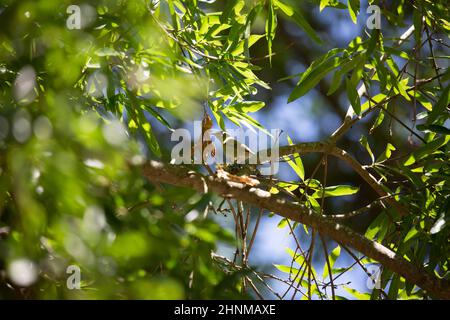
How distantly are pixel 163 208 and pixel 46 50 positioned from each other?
13.9 inches

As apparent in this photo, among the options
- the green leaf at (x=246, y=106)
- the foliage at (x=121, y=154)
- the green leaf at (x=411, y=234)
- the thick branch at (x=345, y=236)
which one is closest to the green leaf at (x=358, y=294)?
the foliage at (x=121, y=154)

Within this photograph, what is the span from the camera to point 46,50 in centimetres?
106

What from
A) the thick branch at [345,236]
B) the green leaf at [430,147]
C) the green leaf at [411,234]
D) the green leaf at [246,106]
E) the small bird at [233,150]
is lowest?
the thick branch at [345,236]

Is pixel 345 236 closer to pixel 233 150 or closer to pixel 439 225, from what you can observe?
pixel 439 225

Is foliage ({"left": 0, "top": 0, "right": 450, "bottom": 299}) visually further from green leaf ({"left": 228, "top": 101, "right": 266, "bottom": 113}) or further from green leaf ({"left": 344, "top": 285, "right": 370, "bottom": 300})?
green leaf ({"left": 344, "top": 285, "right": 370, "bottom": 300})

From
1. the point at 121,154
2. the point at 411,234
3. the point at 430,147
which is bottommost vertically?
the point at 121,154

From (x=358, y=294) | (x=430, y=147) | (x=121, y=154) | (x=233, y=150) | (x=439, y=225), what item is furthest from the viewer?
(x=358, y=294)

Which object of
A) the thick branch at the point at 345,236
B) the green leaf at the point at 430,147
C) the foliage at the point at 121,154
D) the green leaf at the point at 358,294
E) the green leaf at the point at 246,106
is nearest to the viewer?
the foliage at the point at 121,154

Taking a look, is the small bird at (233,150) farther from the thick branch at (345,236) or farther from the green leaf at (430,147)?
the green leaf at (430,147)

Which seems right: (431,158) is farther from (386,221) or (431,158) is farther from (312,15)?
(312,15)

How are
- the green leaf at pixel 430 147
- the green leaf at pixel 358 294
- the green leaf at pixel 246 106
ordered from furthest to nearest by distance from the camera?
the green leaf at pixel 358 294 → the green leaf at pixel 246 106 → the green leaf at pixel 430 147

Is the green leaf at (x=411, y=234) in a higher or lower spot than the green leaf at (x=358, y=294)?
higher

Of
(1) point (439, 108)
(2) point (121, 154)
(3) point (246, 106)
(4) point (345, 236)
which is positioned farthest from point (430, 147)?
(2) point (121, 154)
